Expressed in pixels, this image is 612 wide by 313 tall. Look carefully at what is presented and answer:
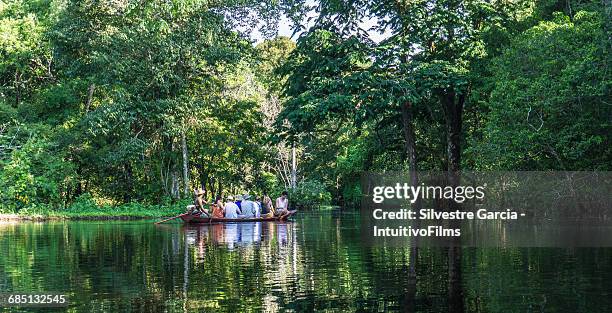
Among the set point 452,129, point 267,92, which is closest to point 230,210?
point 452,129

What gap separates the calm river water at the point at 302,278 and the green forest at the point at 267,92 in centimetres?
571

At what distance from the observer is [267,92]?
56.8m

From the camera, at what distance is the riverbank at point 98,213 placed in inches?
1502

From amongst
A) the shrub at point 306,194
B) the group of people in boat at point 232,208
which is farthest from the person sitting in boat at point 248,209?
the shrub at point 306,194

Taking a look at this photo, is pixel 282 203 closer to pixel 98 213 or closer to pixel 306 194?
pixel 98 213

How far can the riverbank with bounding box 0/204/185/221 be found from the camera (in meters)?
38.2

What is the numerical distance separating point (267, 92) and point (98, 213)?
802 inches

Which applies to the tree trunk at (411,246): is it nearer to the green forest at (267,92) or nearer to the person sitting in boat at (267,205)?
the green forest at (267,92)

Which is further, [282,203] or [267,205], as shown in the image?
[267,205]

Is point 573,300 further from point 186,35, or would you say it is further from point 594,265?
point 186,35

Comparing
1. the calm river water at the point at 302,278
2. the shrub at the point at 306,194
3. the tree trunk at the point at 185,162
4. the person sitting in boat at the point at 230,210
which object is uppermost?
the tree trunk at the point at 185,162

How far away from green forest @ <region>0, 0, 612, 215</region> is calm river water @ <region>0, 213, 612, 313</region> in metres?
5.71

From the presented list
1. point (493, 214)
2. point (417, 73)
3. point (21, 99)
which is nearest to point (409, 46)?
point (417, 73)

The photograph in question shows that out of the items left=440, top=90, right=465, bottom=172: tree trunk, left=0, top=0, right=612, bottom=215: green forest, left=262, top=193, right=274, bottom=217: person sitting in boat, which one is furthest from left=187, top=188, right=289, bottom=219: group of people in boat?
left=440, top=90, right=465, bottom=172: tree trunk
